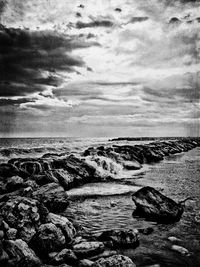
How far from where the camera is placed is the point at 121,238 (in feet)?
17.7

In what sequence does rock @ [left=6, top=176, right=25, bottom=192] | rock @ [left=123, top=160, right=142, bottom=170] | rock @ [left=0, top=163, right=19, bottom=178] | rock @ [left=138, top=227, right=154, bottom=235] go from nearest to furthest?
rock @ [left=138, top=227, right=154, bottom=235] < rock @ [left=6, top=176, right=25, bottom=192] < rock @ [left=0, top=163, right=19, bottom=178] < rock @ [left=123, top=160, right=142, bottom=170]

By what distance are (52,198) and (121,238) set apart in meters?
2.96

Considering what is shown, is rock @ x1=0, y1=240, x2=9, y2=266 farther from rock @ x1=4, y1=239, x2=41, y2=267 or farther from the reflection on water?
the reflection on water

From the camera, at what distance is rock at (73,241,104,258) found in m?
4.88

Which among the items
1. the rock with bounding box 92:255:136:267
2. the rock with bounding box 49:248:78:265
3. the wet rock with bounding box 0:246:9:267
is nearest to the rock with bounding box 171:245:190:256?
the rock with bounding box 92:255:136:267

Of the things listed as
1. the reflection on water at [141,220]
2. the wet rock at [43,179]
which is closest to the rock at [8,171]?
the wet rock at [43,179]

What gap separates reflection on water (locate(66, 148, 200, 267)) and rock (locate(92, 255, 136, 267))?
29 centimetres

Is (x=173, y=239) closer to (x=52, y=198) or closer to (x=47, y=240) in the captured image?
(x=47, y=240)

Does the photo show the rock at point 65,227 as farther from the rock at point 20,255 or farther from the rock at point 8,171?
the rock at point 8,171

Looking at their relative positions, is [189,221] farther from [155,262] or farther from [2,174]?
[2,174]

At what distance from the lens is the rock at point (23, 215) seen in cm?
566

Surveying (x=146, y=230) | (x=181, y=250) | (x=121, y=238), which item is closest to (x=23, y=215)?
(x=121, y=238)

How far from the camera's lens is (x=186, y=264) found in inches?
186

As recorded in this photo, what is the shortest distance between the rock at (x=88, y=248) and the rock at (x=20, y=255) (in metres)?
0.69
